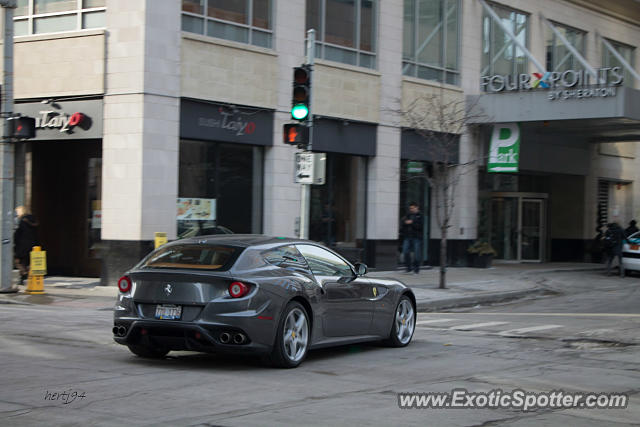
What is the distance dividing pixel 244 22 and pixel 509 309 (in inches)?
378

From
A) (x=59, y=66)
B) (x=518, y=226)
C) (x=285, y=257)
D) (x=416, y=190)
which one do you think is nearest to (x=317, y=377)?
(x=285, y=257)

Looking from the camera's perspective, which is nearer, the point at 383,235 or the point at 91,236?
the point at 91,236

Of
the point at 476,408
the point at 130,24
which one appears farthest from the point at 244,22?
the point at 476,408

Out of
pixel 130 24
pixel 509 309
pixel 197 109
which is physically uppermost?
pixel 130 24

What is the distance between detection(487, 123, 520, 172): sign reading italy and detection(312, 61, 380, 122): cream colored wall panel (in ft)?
15.9

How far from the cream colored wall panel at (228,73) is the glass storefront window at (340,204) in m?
3.22

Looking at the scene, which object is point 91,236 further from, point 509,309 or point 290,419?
point 290,419

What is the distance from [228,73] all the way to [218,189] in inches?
111

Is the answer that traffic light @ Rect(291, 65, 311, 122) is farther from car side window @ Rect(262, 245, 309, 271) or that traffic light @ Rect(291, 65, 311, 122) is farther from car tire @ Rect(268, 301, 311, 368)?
car tire @ Rect(268, 301, 311, 368)

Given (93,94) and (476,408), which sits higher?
(93,94)

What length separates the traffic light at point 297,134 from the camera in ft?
49.2

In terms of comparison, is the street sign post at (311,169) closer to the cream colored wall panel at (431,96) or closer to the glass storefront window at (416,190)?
the cream colored wall panel at (431,96)

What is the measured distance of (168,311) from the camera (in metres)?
8.55

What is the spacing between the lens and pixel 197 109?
1986cm
